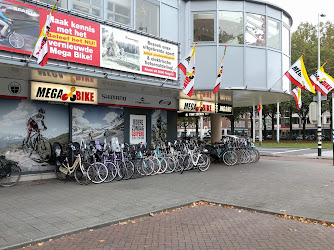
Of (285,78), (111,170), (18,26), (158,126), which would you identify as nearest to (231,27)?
(285,78)

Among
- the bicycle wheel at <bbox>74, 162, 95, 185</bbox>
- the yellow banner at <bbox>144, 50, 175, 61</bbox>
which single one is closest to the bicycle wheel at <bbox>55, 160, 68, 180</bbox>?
the bicycle wheel at <bbox>74, 162, 95, 185</bbox>

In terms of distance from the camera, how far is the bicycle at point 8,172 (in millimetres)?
8618

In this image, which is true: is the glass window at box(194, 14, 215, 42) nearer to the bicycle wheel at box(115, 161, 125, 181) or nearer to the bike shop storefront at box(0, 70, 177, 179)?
the bike shop storefront at box(0, 70, 177, 179)

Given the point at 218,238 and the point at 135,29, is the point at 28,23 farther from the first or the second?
the point at 218,238

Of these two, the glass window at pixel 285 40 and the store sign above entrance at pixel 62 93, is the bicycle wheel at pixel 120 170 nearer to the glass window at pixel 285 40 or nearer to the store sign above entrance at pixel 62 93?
the store sign above entrance at pixel 62 93

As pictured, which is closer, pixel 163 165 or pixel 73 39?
pixel 73 39

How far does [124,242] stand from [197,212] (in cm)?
219

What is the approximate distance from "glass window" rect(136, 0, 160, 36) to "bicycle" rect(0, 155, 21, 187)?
6.04m

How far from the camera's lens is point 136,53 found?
10477 millimetres

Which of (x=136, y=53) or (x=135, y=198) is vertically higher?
(x=136, y=53)

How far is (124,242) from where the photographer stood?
15.0ft

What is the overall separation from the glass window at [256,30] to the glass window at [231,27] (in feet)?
1.01

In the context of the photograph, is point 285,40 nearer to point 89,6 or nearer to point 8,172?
point 89,6

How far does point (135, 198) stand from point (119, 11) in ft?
20.9
